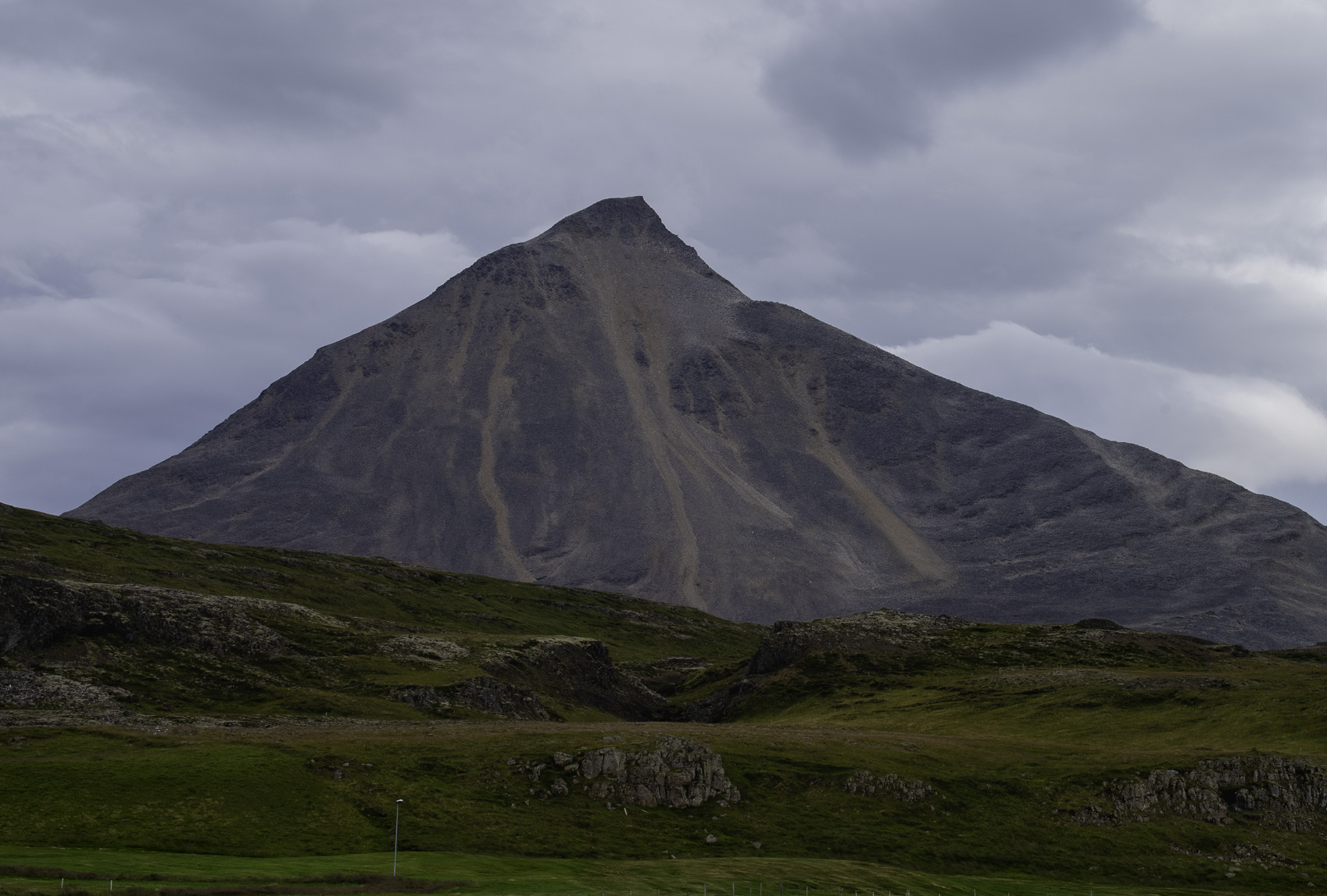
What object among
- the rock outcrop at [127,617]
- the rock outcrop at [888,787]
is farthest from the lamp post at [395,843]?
the rock outcrop at [127,617]

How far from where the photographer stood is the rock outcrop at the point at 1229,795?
89812mm

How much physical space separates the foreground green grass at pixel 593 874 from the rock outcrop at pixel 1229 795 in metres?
11.8

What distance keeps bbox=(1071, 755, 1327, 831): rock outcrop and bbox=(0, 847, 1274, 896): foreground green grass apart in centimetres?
1177

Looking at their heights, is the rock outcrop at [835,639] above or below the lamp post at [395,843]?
above

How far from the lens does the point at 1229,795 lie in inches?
3639

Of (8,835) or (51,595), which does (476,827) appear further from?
(51,595)

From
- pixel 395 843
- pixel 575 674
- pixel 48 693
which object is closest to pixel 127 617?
pixel 48 693

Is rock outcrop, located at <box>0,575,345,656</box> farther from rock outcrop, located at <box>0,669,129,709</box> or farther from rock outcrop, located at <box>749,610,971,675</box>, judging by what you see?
rock outcrop, located at <box>749,610,971,675</box>

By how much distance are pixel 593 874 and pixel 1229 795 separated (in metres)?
56.3

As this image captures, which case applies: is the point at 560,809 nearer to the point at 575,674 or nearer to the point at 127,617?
the point at 127,617

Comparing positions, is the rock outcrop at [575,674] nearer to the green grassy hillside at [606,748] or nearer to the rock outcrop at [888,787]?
the green grassy hillside at [606,748]

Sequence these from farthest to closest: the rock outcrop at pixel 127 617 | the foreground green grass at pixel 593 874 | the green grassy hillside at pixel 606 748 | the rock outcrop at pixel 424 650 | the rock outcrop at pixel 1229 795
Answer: the rock outcrop at pixel 424 650
the rock outcrop at pixel 127 617
the rock outcrop at pixel 1229 795
the green grassy hillside at pixel 606 748
the foreground green grass at pixel 593 874

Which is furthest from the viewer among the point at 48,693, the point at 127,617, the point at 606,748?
the point at 127,617

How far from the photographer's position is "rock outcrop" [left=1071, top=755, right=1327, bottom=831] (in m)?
89.8
